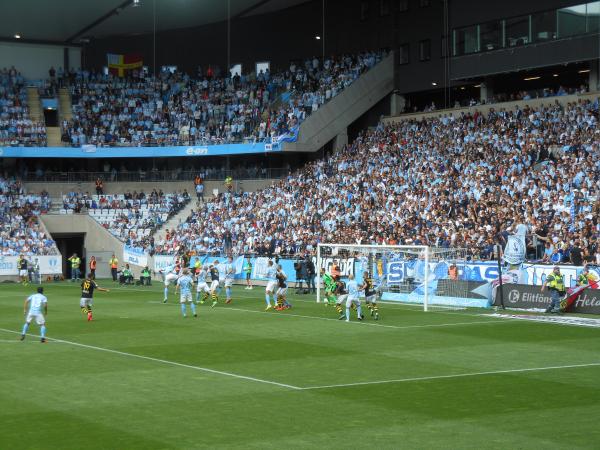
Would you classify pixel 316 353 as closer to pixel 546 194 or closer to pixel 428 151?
pixel 546 194

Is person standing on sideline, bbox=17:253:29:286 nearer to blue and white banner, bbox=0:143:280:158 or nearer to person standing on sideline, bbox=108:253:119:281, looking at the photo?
person standing on sideline, bbox=108:253:119:281

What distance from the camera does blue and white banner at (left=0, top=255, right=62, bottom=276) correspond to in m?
57.0

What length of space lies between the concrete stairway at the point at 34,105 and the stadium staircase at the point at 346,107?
2041 centimetres

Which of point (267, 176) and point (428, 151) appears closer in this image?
point (428, 151)

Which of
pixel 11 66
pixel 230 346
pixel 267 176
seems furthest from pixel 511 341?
pixel 11 66

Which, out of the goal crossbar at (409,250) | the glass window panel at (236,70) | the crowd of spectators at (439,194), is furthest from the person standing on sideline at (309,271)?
the glass window panel at (236,70)

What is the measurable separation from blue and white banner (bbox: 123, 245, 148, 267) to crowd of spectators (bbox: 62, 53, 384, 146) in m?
9.85

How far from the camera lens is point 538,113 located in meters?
48.8

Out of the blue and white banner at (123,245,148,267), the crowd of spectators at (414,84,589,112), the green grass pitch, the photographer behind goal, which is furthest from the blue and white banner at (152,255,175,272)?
the green grass pitch

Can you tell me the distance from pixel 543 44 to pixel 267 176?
21.6m

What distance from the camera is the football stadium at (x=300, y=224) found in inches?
685

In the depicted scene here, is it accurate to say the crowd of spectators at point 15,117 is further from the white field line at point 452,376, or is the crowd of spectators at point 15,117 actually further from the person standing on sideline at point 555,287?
the white field line at point 452,376

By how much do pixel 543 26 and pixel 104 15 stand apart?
109ft

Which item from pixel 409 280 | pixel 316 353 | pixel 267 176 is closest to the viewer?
pixel 316 353
